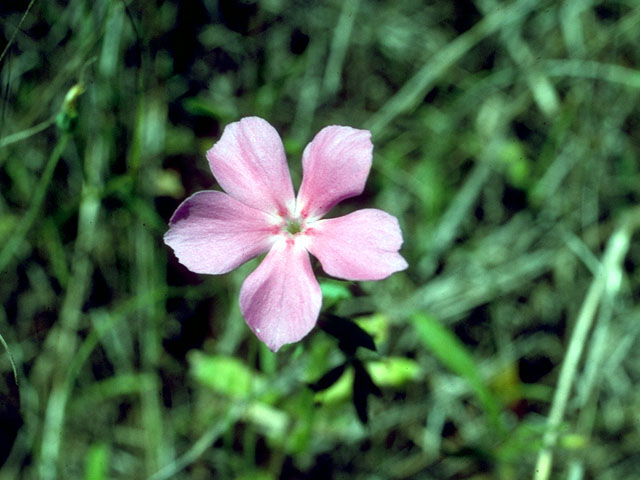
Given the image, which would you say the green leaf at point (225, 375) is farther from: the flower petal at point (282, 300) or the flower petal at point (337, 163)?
the flower petal at point (337, 163)

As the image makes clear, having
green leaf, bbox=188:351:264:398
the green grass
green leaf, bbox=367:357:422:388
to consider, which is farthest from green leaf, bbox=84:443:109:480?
green leaf, bbox=367:357:422:388

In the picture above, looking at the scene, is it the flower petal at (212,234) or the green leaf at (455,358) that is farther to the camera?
the green leaf at (455,358)

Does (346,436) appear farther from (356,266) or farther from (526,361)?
(356,266)

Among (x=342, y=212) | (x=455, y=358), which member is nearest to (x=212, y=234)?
(x=455, y=358)

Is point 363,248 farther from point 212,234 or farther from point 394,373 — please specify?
point 394,373

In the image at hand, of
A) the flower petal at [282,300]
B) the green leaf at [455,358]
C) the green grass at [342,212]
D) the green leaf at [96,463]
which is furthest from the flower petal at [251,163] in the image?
the green leaf at [96,463]

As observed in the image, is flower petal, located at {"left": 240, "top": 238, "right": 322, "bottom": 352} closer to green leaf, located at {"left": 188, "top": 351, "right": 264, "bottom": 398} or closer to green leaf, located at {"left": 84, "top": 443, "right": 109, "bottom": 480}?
green leaf, located at {"left": 188, "top": 351, "right": 264, "bottom": 398}

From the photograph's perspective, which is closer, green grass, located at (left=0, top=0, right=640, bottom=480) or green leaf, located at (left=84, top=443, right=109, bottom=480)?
green leaf, located at (left=84, top=443, right=109, bottom=480)

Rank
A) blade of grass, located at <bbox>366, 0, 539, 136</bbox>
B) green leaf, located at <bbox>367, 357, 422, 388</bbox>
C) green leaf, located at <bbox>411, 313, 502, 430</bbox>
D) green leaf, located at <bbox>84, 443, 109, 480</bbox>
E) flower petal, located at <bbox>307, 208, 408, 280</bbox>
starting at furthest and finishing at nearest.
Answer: blade of grass, located at <bbox>366, 0, 539, 136</bbox>
green leaf, located at <bbox>367, 357, 422, 388</bbox>
green leaf, located at <bbox>84, 443, 109, 480</bbox>
green leaf, located at <bbox>411, 313, 502, 430</bbox>
flower petal, located at <bbox>307, 208, 408, 280</bbox>
